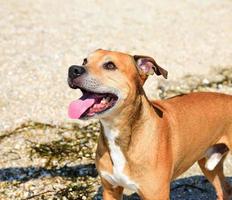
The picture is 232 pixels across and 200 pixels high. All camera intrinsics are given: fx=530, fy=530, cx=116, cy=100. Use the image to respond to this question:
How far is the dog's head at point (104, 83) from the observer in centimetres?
555

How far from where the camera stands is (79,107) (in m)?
5.61

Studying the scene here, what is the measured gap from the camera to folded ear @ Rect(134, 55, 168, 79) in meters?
5.91

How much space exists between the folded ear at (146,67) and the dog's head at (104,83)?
0.06 m

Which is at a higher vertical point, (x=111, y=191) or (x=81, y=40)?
(x=81, y=40)

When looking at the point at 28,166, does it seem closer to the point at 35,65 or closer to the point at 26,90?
the point at 26,90

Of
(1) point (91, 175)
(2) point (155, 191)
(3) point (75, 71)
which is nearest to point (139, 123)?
(2) point (155, 191)

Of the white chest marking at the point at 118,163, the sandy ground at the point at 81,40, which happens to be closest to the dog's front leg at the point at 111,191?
the white chest marking at the point at 118,163

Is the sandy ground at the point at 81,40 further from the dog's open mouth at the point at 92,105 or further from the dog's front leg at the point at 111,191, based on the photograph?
the dog's open mouth at the point at 92,105


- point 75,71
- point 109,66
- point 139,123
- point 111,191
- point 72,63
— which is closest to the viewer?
point 75,71

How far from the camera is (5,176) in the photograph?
7.79m

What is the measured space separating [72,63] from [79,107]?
5.70 metres

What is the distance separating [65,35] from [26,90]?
2.74 meters

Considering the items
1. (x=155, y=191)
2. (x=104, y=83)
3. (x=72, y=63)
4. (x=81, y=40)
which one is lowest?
(x=155, y=191)

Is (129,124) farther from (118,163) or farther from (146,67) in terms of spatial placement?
(146,67)
